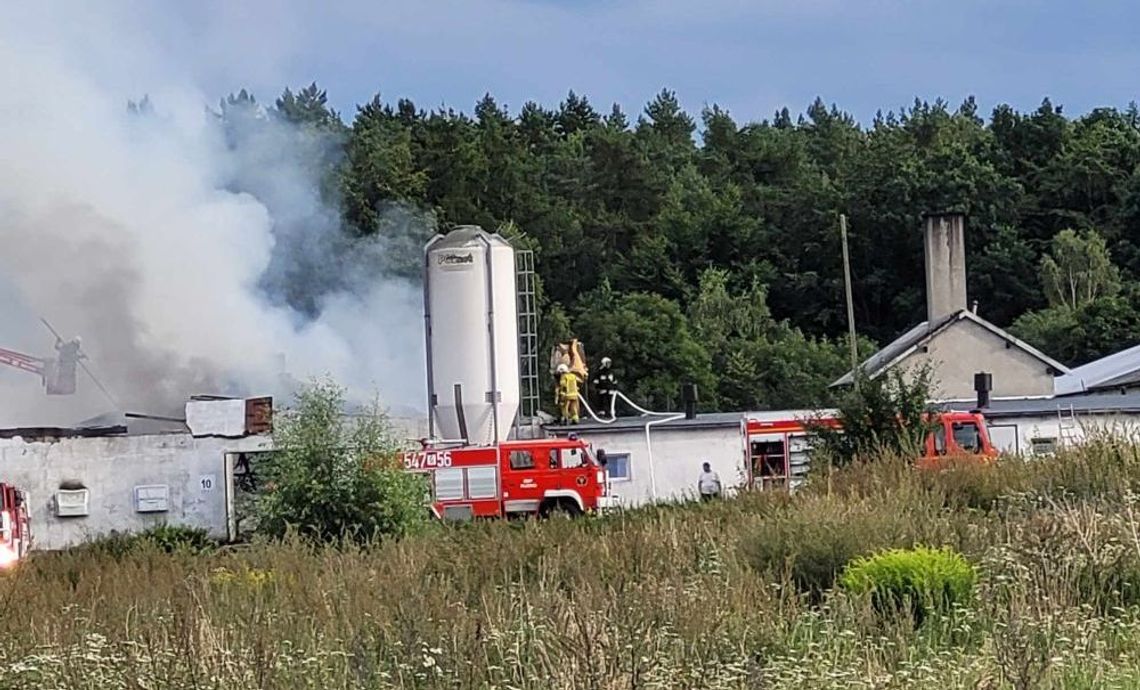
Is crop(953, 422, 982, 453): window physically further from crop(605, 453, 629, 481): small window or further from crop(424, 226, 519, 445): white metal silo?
crop(424, 226, 519, 445): white metal silo

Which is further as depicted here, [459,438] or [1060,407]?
[1060,407]

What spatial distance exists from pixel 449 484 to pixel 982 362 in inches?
1024

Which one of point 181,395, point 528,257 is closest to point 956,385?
point 528,257

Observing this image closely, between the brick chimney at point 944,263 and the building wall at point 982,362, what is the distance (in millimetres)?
1635

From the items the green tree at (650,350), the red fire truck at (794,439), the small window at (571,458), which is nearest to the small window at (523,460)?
the small window at (571,458)

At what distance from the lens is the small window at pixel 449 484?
31.6 metres

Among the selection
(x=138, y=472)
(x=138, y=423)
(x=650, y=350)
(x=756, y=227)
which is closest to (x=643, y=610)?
(x=138, y=472)

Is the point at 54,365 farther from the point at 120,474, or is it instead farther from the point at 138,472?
the point at 138,472

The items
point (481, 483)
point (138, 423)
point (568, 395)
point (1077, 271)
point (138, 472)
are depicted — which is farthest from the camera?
point (1077, 271)

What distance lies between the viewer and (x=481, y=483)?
31.6m

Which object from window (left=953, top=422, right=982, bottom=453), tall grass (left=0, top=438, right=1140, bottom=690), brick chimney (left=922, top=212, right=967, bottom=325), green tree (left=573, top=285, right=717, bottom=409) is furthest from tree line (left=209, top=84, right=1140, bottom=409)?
tall grass (left=0, top=438, right=1140, bottom=690)

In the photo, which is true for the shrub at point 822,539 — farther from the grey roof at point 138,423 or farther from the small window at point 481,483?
the grey roof at point 138,423

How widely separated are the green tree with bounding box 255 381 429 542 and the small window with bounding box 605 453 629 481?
11.0m

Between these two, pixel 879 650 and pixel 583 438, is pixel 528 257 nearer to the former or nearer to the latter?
pixel 583 438
